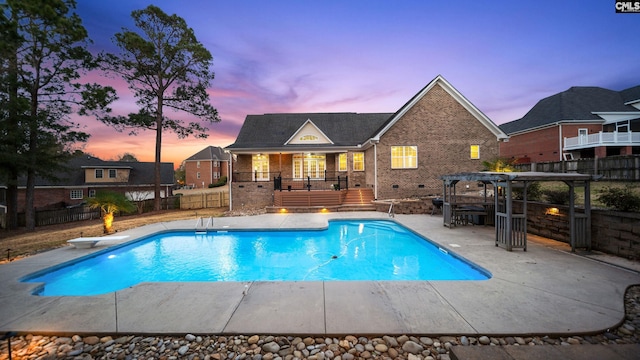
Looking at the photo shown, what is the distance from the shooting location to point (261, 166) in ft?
71.9

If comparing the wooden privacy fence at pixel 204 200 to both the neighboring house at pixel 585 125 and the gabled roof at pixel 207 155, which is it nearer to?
the gabled roof at pixel 207 155

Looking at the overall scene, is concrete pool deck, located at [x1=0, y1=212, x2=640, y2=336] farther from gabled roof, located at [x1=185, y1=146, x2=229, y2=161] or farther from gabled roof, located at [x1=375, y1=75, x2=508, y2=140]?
gabled roof, located at [x1=185, y1=146, x2=229, y2=161]

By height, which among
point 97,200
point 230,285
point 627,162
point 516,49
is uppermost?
point 516,49

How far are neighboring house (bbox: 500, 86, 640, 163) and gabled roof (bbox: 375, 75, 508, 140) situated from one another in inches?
528

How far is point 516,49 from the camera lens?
1970 centimetres

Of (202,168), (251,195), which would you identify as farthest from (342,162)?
(202,168)

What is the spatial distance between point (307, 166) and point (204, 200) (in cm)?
981

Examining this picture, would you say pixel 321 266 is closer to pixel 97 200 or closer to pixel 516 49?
pixel 97 200

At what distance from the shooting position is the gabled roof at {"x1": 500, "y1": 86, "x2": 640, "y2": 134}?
25.3m

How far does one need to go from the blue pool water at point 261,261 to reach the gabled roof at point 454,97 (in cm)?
924

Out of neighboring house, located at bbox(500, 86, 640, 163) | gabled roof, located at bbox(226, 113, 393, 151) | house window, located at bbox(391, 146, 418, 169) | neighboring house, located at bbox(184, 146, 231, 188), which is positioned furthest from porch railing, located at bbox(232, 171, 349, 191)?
neighboring house, located at bbox(184, 146, 231, 188)

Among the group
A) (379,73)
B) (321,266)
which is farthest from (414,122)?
(321,266)

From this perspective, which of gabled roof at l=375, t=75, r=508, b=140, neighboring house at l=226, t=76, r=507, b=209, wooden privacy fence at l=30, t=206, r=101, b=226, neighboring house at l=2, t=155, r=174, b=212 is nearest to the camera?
wooden privacy fence at l=30, t=206, r=101, b=226

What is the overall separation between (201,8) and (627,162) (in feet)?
89.2
